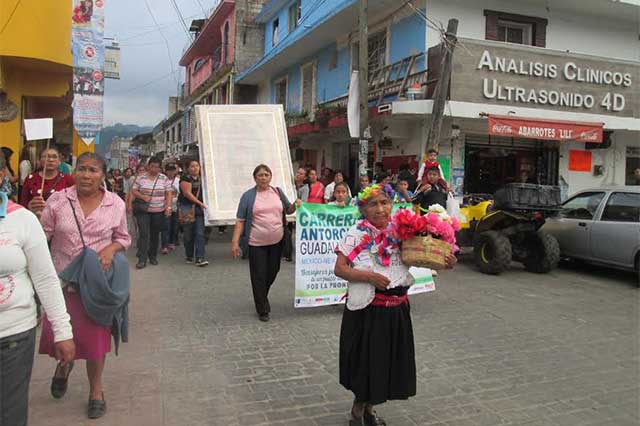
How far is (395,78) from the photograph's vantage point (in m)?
14.2

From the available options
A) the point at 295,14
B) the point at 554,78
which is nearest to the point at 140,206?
the point at 554,78

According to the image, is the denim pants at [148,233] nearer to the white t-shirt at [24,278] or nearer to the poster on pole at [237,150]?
the poster on pole at [237,150]

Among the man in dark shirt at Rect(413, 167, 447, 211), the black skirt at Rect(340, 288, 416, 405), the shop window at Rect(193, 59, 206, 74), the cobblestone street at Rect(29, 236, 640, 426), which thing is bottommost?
the cobblestone street at Rect(29, 236, 640, 426)

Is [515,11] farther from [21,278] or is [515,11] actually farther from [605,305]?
[21,278]

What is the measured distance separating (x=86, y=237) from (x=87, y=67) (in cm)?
1023

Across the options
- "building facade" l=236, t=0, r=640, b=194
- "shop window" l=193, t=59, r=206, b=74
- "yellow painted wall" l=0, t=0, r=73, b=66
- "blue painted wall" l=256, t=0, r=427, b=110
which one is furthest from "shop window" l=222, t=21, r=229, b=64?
"yellow painted wall" l=0, t=0, r=73, b=66

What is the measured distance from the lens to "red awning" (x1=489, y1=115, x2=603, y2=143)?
12.2m

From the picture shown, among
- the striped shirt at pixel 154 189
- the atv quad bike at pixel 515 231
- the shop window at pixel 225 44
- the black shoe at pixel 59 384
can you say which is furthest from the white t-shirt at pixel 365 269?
the shop window at pixel 225 44

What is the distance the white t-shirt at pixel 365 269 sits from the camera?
3340 millimetres

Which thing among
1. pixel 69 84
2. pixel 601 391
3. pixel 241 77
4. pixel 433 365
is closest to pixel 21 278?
pixel 433 365

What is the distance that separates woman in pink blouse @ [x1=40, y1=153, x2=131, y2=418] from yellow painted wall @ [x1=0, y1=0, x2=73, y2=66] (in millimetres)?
8603

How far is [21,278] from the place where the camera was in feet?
8.02

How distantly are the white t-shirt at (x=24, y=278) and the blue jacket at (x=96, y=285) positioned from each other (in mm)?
707

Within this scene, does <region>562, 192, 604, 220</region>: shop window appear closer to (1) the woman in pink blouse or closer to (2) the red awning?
(2) the red awning
